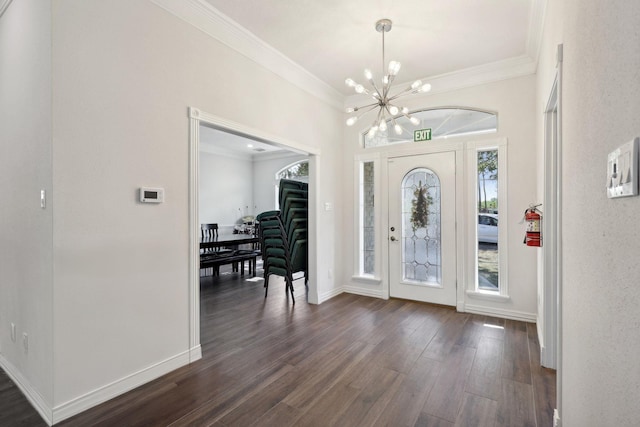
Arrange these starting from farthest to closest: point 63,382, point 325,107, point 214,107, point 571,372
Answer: point 325,107
point 214,107
point 63,382
point 571,372

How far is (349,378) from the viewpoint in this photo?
2492mm

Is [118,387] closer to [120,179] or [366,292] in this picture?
[120,179]

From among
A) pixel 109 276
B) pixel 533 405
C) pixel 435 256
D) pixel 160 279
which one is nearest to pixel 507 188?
pixel 435 256

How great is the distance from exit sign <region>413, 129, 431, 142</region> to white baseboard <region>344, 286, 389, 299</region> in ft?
7.41

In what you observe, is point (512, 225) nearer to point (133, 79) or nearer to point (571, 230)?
point (571, 230)

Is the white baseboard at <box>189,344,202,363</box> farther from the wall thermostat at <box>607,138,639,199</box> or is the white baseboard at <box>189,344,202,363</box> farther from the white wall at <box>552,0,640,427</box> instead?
the wall thermostat at <box>607,138,639,199</box>

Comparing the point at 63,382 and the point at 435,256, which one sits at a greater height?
the point at 435,256

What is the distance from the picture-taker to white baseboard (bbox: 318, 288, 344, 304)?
4.53m

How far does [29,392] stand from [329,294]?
3.31m

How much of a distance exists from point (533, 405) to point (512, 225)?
86.2 inches

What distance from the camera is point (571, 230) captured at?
1492mm

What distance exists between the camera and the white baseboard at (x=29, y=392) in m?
1.99

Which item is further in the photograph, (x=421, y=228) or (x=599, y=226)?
(x=421, y=228)

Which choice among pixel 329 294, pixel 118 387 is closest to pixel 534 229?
pixel 329 294
